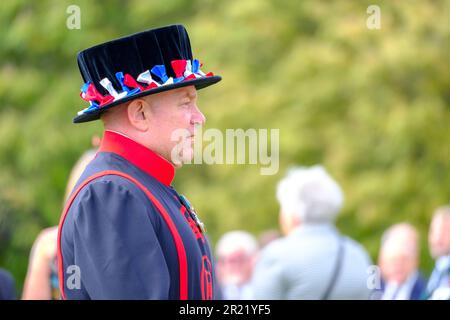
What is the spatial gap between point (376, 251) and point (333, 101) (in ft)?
5.92

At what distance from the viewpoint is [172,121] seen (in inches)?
124

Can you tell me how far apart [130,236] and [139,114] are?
17.6 inches

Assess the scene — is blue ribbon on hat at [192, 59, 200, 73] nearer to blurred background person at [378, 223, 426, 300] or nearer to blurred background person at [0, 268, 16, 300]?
blurred background person at [0, 268, 16, 300]

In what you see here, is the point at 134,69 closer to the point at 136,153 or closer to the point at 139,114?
the point at 139,114

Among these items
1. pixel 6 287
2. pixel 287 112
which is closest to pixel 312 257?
pixel 6 287

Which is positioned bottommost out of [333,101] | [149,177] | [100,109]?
[149,177]

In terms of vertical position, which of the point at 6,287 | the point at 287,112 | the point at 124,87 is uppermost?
the point at 287,112

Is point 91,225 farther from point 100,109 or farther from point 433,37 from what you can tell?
point 433,37

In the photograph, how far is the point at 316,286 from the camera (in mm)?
4742

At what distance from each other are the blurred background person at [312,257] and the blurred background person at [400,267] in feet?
4.67

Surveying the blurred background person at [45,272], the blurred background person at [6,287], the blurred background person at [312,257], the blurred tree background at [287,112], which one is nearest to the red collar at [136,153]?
the blurred background person at [45,272]
